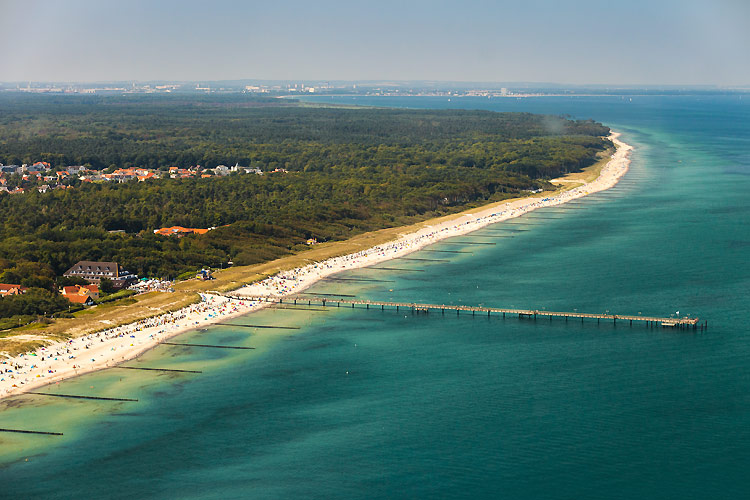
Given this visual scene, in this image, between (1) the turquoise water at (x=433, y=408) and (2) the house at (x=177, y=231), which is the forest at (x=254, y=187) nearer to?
(2) the house at (x=177, y=231)

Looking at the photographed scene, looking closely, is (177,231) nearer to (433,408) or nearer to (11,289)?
(11,289)

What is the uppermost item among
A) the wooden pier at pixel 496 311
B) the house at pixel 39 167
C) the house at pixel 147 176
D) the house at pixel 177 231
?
the house at pixel 39 167

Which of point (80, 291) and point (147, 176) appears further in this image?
point (147, 176)

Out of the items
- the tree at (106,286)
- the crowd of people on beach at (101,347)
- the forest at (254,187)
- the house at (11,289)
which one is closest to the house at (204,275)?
the forest at (254,187)

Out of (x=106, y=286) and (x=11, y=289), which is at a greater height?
(x=11, y=289)

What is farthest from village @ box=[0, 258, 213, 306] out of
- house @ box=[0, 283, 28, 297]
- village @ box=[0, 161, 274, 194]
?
village @ box=[0, 161, 274, 194]

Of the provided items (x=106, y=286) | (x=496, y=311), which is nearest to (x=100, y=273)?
(x=106, y=286)
